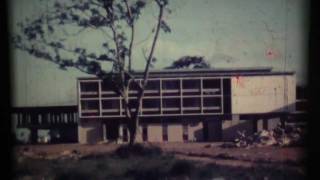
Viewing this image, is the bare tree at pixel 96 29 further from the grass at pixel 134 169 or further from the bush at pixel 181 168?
the bush at pixel 181 168

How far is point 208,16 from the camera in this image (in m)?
5.26

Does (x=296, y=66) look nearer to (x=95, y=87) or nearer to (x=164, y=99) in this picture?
(x=164, y=99)

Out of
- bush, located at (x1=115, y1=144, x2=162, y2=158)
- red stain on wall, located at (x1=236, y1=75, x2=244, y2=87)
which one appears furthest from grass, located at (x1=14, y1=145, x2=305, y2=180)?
red stain on wall, located at (x1=236, y1=75, x2=244, y2=87)

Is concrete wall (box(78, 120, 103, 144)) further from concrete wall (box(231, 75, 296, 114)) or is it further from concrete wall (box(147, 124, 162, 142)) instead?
concrete wall (box(231, 75, 296, 114))

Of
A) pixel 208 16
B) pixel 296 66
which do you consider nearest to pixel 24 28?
pixel 208 16

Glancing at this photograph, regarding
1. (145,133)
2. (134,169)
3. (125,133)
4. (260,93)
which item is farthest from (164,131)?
(260,93)

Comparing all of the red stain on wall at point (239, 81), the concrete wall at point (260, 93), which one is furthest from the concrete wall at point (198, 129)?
the red stain on wall at point (239, 81)

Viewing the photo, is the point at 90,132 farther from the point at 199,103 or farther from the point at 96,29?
the point at 199,103

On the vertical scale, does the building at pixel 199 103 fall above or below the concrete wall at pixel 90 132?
above

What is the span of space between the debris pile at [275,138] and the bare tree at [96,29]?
1235mm

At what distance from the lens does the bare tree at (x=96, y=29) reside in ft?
17.3

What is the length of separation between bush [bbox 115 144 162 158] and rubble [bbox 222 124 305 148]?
0.89 meters

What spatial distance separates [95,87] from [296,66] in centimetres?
225

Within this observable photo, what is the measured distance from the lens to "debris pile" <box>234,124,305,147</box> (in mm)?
5367
